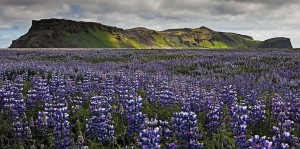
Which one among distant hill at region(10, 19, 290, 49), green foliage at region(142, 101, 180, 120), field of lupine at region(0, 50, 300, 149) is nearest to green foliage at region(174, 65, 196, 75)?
field of lupine at region(0, 50, 300, 149)

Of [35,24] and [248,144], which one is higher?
[35,24]

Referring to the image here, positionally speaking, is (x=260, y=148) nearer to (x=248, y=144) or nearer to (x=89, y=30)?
(x=248, y=144)

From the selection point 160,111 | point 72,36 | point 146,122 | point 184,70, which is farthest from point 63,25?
point 146,122

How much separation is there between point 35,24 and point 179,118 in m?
175

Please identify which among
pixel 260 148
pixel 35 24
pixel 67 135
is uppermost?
pixel 35 24

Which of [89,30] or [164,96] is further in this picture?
[89,30]

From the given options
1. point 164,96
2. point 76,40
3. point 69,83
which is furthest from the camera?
point 76,40

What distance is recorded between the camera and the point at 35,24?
170 m

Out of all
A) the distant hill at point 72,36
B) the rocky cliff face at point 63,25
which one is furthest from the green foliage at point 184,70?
the rocky cliff face at point 63,25

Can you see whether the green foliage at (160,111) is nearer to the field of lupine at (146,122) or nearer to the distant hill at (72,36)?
the field of lupine at (146,122)

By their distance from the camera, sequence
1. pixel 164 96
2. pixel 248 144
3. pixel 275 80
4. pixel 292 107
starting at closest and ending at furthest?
1. pixel 248 144
2. pixel 292 107
3. pixel 164 96
4. pixel 275 80

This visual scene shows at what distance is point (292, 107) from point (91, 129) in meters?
3.82

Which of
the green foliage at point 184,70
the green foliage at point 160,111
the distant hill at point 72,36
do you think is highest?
the distant hill at point 72,36

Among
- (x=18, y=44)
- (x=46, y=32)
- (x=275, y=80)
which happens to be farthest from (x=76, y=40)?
(x=275, y=80)
